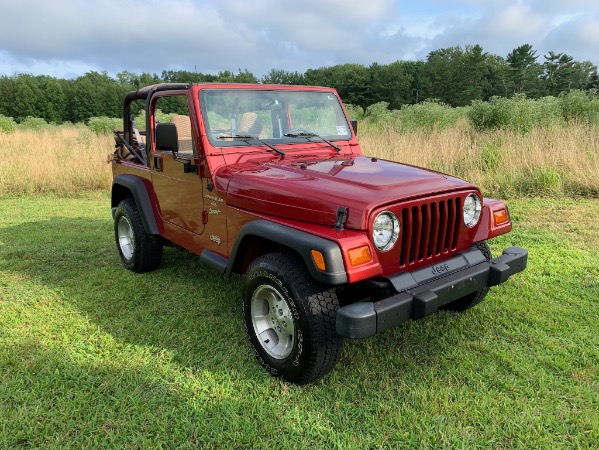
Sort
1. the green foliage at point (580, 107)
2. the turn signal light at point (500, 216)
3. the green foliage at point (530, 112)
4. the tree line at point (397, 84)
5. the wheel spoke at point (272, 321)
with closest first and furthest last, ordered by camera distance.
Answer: the wheel spoke at point (272, 321) → the turn signal light at point (500, 216) → the green foliage at point (530, 112) → the green foliage at point (580, 107) → the tree line at point (397, 84)

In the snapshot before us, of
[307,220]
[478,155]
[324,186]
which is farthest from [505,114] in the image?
[307,220]

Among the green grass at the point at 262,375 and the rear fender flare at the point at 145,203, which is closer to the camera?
the green grass at the point at 262,375

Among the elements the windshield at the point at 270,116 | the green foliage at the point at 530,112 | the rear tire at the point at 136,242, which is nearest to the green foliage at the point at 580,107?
the green foliage at the point at 530,112

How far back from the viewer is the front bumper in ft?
7.49

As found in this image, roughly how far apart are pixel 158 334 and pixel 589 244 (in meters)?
4.99

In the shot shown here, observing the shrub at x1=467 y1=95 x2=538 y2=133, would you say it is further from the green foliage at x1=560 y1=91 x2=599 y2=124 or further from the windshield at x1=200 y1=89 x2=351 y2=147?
the windshield at x1=200 y1=89 x2=351 y2=147

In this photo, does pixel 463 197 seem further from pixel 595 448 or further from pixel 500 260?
pixel 595 448

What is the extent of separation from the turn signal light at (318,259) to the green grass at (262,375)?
0.88m

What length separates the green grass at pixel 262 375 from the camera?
7.74 feet

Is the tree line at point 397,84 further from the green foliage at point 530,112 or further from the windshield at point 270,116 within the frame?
the windshield at point 270,116

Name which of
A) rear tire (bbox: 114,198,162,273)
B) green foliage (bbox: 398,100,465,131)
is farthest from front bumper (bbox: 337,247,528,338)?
green foliage (bbox: 398,100,465,131)

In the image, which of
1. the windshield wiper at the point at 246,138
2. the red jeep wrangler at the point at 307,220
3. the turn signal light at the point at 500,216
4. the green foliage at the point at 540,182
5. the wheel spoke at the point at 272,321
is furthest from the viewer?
the green foliage at the point at 540,182

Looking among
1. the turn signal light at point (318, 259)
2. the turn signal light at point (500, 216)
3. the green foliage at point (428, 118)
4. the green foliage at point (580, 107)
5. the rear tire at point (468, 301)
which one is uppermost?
the green foliage at point (580, 107)

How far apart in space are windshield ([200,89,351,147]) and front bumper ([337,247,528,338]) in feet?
5.54
